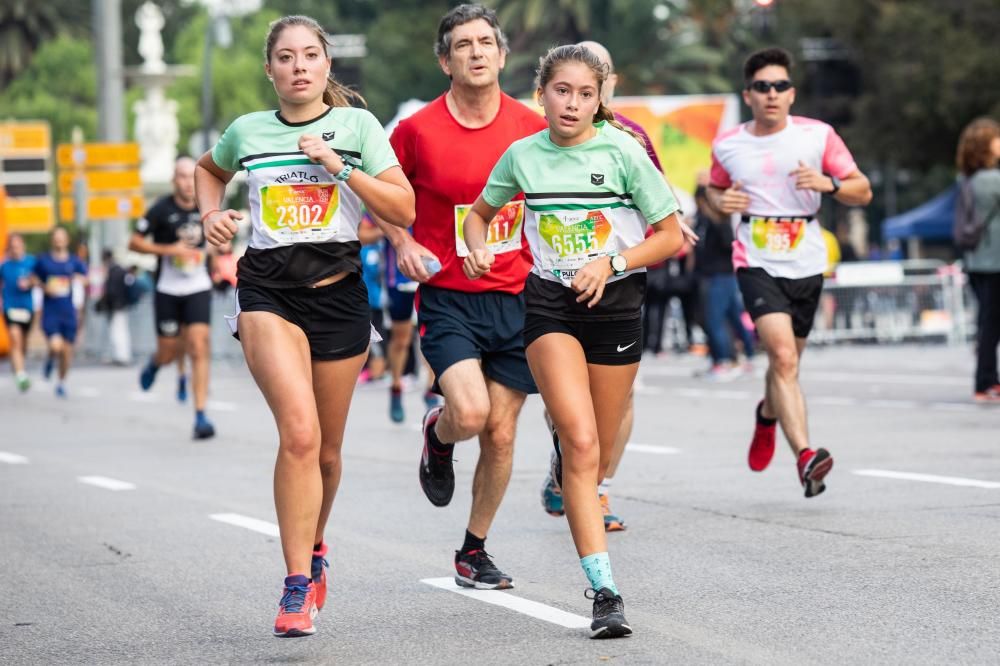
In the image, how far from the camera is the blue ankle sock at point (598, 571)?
18.9 ft

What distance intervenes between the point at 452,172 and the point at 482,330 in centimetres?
63

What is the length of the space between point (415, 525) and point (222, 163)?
2956mm

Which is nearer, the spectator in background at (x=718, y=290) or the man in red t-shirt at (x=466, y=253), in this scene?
the man in red t-shirt at (x=466, y=253)

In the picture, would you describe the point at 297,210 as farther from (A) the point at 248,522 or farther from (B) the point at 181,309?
(B) the point at 181,309

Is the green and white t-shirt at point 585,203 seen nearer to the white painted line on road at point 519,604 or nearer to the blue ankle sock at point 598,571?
the blue ankle sock at point 598,571

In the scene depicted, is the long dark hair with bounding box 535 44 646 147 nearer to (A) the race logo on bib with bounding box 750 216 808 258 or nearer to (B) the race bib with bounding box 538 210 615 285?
(B) the race bib with bounding box 538 210 615 285

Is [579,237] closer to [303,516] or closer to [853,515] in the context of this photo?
[303,516]

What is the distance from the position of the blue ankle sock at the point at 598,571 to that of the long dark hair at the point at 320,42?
176 centimetres

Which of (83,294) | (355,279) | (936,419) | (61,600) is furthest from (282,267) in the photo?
(83,294)

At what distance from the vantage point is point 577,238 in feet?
20.4

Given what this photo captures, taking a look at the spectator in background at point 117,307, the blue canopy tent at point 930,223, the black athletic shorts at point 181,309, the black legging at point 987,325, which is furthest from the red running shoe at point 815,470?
the blue canopy tent at point 930,223

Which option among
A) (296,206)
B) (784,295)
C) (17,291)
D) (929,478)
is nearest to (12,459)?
(784,295)

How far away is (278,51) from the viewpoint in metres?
6.10

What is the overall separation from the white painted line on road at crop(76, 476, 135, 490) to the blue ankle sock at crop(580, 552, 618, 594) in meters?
5.64
